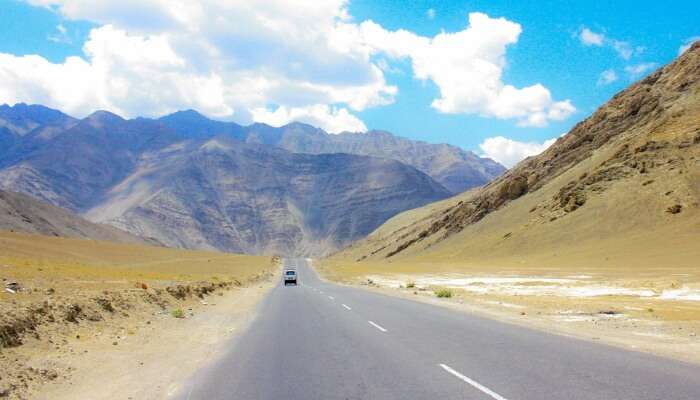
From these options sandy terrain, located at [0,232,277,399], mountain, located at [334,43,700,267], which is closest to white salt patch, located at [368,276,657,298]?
sandy terrain, located at [0,232,277,399]

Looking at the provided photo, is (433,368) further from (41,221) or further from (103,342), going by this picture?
(41,221)

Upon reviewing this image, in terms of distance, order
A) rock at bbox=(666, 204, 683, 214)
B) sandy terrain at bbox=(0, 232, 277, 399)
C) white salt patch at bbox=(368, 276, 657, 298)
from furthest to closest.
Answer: rock at bbox=(666, 204, 683, 214)
white salt patch at bbox=(368, 276, 657, 298)
sandy terrain at bbox=(0, 232, 277, 399)

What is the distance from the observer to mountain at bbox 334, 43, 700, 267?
7550cm

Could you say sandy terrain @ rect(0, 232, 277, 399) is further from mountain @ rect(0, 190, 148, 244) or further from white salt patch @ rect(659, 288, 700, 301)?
mountain @ rect(0, 190, 148, 244)

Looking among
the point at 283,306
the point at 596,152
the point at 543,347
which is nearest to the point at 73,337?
the point at 543,347

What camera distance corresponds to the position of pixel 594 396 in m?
8.29

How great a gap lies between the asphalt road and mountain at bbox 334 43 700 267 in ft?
178

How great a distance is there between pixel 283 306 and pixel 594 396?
18656 millimetres

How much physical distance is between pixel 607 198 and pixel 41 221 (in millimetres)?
109095

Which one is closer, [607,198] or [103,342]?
[103,342]

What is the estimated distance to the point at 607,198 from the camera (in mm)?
89688

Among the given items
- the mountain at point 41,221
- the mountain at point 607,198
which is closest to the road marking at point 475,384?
the mountain at point 607,198

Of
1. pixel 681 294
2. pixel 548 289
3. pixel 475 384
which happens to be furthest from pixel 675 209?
pixel 475 384

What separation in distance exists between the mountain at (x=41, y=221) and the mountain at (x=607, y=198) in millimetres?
73450
